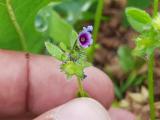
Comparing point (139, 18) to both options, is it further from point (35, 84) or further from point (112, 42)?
point (112, 42)

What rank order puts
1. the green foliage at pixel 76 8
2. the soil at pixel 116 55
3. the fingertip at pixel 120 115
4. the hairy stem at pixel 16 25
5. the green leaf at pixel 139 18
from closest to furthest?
the green leaf at pixel 139 18 < the hairy stem at pixel 16 25 < the fingertip at pixel 120 115 < the soil at pixel 116 55 < the green foliage at pixel 76 8

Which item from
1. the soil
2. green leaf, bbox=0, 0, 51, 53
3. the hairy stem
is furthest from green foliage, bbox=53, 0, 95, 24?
the hairy stem

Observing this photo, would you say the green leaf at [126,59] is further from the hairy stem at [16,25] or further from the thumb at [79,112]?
the thumb at [79,112]

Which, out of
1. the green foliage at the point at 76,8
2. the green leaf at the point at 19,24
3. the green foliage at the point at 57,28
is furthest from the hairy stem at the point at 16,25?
the green foliage at the point at 76,8

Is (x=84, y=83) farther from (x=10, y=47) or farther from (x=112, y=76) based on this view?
(x=112, y=76)

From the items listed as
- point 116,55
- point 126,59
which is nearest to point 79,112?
point 126,59

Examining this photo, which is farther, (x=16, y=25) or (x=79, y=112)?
(x=16, y=25)
